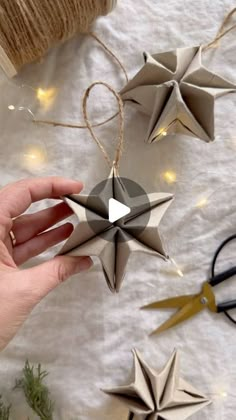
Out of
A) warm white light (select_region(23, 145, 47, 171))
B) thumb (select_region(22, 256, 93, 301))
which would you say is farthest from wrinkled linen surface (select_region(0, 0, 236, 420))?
thumb (select_region(22, 256, 93, 301))

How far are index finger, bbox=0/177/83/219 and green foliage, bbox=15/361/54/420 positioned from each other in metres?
0.22

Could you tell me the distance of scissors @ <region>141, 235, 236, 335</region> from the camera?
2.35ft

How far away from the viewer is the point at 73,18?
2.34 ft

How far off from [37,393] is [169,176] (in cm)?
35

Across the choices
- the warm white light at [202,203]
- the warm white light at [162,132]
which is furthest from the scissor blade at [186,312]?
the warm white light at [162,132]

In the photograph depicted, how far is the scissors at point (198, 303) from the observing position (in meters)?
0.72

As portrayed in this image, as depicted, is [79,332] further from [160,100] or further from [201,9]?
[201,9]

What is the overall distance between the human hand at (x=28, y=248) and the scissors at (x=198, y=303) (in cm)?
14

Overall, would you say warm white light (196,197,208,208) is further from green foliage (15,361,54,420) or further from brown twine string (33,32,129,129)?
green foliage (15,361,54,420)

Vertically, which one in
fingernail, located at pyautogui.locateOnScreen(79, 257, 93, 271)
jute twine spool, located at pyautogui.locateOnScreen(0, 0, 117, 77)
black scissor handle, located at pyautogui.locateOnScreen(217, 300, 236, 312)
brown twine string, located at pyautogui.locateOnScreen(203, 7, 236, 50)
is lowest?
black scissor handle, located at pyautogui.locateOnScreen(217, 300, 236, 312)

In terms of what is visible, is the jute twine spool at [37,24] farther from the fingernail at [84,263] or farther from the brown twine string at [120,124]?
the fingernail at [84,263]

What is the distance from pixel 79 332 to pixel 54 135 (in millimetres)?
287
